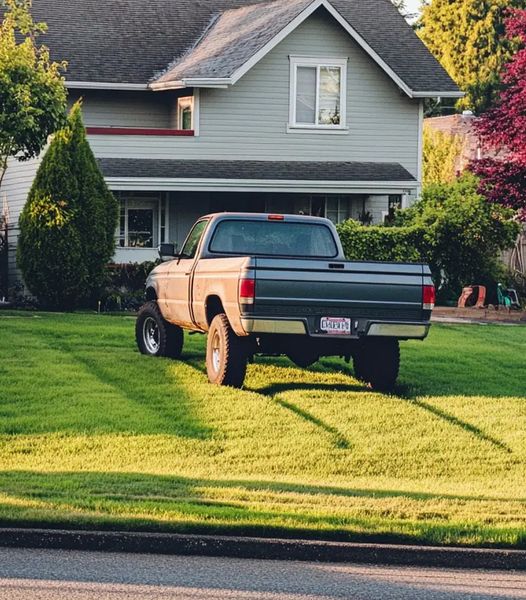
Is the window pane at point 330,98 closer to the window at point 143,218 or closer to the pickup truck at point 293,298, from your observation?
the window at point 143,218

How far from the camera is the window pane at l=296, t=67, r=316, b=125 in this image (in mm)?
34969

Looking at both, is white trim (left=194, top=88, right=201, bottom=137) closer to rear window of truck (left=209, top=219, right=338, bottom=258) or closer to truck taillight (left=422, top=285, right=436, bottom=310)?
rear window of truck (left=209, top=219, right=338, bottom=258)

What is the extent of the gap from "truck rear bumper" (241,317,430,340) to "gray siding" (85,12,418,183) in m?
18.1

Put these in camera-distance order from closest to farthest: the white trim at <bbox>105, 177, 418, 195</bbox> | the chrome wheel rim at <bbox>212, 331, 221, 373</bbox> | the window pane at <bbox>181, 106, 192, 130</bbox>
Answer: the chrome wheel rim at <bbox>212, 331, 221, 373</bbox> < the white trim at <bbox>105, 177, 418, 195</bbox> < the window pane at <bbox>181, 106, 192, 130</bbox>

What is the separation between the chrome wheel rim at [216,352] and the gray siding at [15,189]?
1594 cm

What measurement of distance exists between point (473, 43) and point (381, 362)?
1915 inches

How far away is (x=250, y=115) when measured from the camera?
34.6 m

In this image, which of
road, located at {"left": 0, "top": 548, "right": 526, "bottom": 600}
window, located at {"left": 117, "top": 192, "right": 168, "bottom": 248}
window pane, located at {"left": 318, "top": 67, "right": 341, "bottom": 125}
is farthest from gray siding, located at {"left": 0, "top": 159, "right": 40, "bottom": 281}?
road, located at {"left": 0, "top": 548, "right": 526, "bottom": 600}

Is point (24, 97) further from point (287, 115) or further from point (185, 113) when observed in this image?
point (287, 115)

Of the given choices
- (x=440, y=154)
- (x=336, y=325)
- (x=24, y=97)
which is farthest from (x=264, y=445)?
(x=440, y=154)

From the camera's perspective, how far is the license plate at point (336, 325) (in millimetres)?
15805

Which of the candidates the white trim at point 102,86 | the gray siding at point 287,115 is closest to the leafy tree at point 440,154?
the gray siding at point 287,115

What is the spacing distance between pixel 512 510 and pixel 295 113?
24.7 meters

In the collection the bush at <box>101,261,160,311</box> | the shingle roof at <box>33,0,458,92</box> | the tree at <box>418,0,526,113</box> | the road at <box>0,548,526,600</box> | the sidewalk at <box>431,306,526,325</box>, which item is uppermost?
the tree at <box>418,0,526,113</box>
